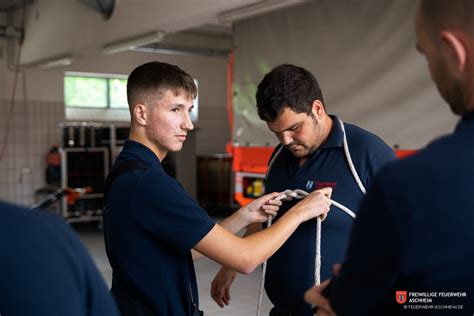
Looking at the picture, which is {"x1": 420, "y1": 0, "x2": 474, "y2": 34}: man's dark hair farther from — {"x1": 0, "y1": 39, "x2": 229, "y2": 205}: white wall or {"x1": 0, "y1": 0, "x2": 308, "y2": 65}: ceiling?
{"x1": 0, "y1": 39, "x2": 229, "y2": 205}: white wall

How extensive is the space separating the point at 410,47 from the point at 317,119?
1.94m

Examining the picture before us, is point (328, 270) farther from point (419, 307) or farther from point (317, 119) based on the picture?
point (419, 307)

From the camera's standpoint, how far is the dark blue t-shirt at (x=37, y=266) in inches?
34.9

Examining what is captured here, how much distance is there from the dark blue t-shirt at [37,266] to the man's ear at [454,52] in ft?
2.43

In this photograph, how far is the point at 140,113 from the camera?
1.95m

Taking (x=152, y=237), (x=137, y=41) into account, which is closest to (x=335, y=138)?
(x=152, y=237)

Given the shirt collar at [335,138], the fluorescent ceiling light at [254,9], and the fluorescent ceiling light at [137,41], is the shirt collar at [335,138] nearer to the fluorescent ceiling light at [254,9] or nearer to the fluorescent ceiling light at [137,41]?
the fluorescent ceiling light at [254,9]

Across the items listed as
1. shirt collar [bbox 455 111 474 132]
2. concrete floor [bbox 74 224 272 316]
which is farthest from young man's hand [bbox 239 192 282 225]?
concrete floor [bbox 74 224 272 316]

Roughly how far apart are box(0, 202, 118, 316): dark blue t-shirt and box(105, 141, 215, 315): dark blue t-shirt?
0.75m

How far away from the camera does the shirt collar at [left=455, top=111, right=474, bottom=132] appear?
994 millimetres

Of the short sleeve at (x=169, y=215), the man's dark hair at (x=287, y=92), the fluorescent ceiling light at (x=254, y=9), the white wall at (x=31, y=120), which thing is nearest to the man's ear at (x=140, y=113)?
the short sleeve at (x=169, y=215)

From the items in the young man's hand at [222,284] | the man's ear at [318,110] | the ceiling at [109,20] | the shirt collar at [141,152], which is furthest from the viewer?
the ceiling at [109,20]

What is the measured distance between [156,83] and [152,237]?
21.7 inches

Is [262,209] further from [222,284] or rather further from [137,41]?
[137,41]
